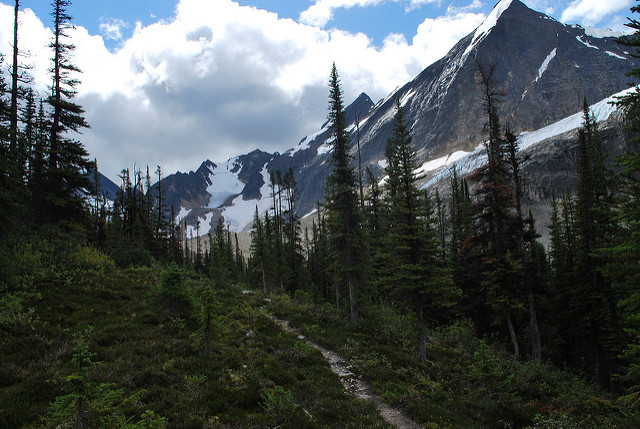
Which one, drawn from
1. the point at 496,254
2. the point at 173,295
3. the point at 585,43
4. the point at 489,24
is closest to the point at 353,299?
the point at 496,254

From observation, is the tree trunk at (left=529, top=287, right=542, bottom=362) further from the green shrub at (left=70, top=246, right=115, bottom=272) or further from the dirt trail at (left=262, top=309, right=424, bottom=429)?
the green shrub at (left=70, top=246, right=115, bottom=272)

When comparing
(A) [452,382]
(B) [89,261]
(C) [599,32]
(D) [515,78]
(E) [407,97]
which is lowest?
(A) [452,382]

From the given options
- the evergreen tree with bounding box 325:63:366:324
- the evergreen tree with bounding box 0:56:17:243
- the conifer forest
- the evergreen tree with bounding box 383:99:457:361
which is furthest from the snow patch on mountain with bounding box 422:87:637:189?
the evergreen tree with bounding box 0:56:17:243

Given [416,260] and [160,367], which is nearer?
[160,367]

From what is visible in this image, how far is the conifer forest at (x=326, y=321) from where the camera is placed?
320 inches

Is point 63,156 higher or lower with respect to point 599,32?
lower

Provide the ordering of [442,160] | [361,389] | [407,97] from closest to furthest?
[361,389]
[442,160]
[407,97]

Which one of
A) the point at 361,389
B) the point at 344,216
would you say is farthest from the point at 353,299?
the point at 361,389

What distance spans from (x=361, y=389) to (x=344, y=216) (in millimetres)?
12469

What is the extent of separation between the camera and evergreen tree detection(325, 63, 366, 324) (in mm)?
22344

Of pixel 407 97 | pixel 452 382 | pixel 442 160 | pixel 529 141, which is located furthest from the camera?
pixel 407 97

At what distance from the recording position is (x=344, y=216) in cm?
2272

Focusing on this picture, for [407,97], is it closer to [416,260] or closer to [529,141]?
[529,141]

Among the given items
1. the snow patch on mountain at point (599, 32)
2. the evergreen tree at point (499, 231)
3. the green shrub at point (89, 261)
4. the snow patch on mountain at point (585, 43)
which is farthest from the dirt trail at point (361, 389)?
the snow patch on mountain at point (599, 32)
